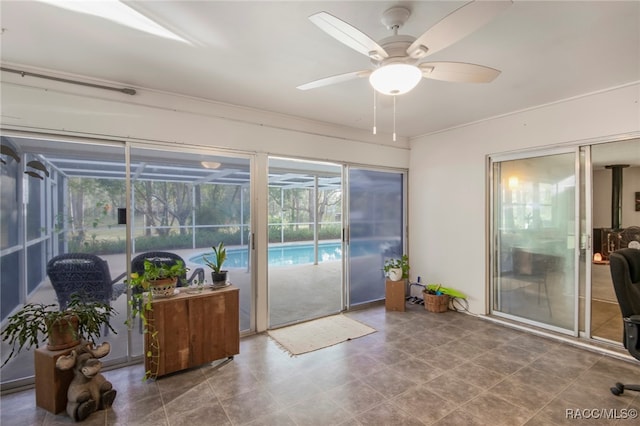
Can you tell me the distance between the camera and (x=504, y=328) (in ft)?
11.8

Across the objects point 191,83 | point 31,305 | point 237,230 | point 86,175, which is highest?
point 191,83

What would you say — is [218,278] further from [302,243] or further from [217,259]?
[302,243]

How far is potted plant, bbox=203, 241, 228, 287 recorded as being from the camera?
2941 millimetres

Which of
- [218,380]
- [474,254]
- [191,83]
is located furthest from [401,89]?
[474,254]

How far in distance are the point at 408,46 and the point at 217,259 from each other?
95.4 inches

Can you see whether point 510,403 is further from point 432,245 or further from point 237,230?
point 237,230

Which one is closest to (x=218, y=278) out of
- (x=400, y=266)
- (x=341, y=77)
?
(x=341, y=77)

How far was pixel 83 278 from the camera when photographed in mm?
2672

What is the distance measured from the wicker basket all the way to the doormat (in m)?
1.08

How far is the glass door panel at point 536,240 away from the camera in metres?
3.29

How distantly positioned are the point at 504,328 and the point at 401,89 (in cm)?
Result: 324

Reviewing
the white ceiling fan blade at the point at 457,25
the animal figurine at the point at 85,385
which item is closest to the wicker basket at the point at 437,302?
the white ceiling fan blade at the point at 457,25

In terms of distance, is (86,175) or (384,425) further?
(86,175)

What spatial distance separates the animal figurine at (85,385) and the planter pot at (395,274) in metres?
3.27
